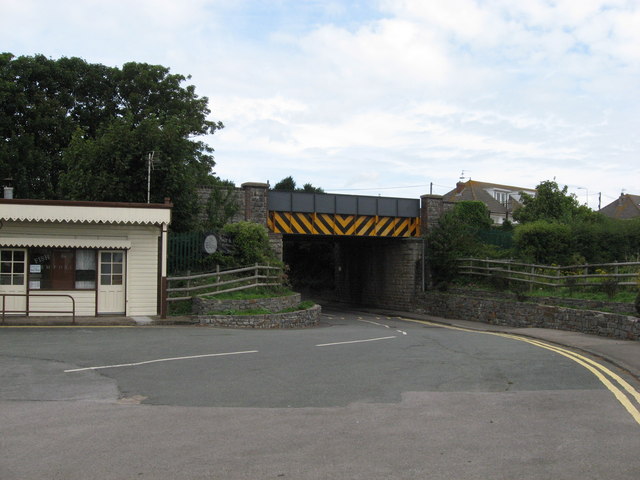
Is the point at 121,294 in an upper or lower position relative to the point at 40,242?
lower

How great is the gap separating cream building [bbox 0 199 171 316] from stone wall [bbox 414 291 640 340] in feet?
42.2

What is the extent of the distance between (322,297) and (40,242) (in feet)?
102

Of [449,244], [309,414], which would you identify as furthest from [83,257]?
[449,244]

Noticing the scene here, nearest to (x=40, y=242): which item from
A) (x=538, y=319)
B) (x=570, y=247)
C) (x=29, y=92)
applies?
(x=538, y=319)

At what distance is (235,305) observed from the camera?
69.2ft

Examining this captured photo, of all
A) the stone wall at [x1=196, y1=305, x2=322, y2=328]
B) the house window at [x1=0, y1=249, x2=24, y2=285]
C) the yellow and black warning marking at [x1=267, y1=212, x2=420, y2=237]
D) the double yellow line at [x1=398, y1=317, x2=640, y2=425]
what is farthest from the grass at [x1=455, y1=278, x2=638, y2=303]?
the house window at [x1=0, y1=249, x2=24, y2=285]

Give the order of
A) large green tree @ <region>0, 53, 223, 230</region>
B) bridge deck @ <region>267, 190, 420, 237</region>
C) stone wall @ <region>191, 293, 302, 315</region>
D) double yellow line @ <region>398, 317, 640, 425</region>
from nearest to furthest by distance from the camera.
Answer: double yellow line @ <region>398, 317, 640, 425</region> < stone wall @ <region>191, 293, 302, 315</region> < large green tree @ <region>0, 53, 223, 230</region> < bridge deck @ <region>267, 190, 420, 237</region>

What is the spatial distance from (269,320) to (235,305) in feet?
4.01

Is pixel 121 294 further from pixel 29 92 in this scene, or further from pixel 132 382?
pixel 29 92

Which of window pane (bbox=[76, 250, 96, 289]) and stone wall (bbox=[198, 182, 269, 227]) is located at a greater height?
stone wall (bbox=[198, 182, 269, 227])

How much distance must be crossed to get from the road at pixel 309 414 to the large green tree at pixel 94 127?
46.4ft

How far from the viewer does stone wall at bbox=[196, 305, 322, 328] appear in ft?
64.4

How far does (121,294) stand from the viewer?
20094 mm

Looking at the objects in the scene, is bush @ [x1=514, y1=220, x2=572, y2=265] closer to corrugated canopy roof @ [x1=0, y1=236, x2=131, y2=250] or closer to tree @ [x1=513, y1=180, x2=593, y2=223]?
tree @ [x1=513, y1=180, x2=593, y2=223]
